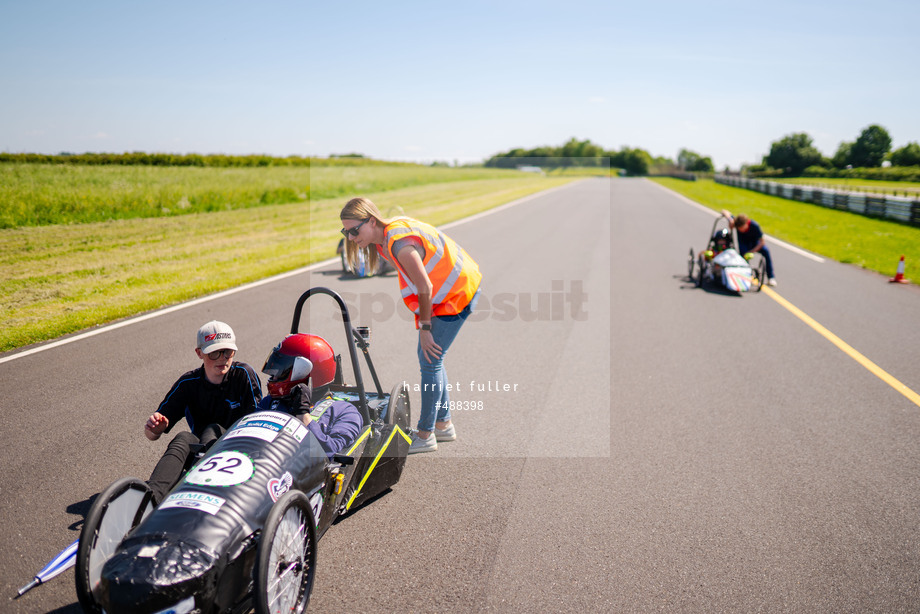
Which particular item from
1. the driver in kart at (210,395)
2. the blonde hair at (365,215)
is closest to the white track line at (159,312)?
the driver in kart at (210,395)

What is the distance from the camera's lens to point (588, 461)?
4.46 metres

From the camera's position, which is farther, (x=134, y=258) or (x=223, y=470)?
(x=134, y=258)

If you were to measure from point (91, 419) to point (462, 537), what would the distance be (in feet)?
11.6

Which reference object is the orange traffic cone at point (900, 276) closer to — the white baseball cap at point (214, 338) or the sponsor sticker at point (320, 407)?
the sponsor sticker at point (320, 407)

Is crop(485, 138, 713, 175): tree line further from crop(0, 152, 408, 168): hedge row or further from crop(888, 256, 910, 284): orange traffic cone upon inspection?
crop(888, 256, 910, 284): orange traffic cone

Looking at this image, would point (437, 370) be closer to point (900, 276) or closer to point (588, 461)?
point (588, 461)

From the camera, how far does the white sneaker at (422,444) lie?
15.0 feet

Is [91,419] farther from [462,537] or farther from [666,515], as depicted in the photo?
[666,515]

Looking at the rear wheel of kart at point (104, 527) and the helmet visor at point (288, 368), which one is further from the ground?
the helmet visor at point (288, 368)

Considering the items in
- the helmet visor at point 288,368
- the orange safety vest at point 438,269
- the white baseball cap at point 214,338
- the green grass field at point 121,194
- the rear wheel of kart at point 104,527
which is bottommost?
the rear wheel of kart at point 104,527

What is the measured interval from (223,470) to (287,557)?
52 cm

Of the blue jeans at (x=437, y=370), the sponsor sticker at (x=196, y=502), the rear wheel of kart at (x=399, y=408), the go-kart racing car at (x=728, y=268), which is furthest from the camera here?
the go-kart racing car at (x=728, y=268)

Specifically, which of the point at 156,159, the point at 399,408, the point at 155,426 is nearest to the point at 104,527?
the point at 155,426

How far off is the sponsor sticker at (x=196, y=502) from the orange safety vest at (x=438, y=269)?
1.86 metres
